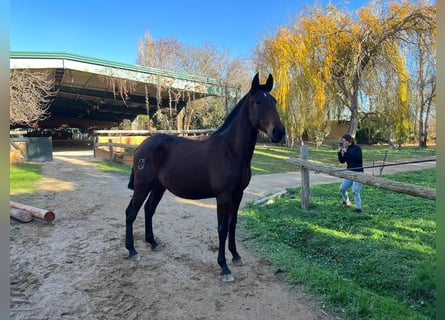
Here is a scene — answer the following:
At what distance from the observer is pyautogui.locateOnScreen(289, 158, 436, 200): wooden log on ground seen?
141 inches

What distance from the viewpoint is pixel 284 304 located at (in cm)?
279

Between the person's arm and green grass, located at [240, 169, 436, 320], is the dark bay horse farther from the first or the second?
the person's arm

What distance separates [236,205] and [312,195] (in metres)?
4.67

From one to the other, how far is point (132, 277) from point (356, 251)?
9.36ft

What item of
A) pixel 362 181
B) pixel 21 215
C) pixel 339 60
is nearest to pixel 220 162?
pixel 362 181

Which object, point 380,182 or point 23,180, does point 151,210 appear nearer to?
point 380,182

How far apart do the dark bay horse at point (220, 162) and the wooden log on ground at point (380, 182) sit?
6.54ft

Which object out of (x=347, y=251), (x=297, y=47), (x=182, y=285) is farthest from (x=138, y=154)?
(x=297, y=47)

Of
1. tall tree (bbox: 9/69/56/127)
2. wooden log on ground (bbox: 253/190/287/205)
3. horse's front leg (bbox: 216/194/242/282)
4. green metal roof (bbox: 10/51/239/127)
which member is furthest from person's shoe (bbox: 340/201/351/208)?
green metal roof (bbox: 10/51/239/127)

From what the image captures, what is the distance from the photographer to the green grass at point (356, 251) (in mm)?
2824

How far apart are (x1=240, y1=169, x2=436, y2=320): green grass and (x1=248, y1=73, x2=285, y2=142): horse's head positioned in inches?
62.7

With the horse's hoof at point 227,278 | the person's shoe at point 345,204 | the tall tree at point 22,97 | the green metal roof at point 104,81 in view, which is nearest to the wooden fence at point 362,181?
the person's shoe at point 345,204

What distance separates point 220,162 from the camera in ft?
11.1

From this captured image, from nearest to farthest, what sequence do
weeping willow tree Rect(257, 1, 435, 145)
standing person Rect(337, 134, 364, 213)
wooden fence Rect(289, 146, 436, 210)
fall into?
wooden fence Rect(289, 146, 436, 210) → standing person Rect(337, 134, 364, 213) → weeping willow tree Rect(257, 1, 435, 145)
